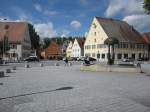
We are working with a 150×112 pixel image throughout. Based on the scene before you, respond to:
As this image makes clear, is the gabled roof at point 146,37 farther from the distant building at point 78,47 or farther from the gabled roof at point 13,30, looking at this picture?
the gabled roof at point 13,30

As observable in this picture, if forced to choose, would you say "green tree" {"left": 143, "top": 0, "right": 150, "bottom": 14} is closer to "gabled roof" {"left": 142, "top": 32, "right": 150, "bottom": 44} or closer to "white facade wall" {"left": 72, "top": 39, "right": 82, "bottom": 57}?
"gabled roof" {"left": 142, "top": 32, "right": 150, "bottom": 44}

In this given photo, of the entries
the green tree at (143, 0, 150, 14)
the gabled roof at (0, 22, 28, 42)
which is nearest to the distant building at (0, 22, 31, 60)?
the gabled roof at (0, 22, 28, 42)

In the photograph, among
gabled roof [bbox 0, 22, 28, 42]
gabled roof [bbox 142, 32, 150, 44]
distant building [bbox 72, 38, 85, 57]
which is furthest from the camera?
Answer: distant building [bbox 72, 38, 85, 57]

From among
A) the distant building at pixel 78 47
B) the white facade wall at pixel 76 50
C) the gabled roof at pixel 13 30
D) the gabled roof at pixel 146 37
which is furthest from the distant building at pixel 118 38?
the gabled roof at pixel 13 30

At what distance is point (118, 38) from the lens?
298 feet

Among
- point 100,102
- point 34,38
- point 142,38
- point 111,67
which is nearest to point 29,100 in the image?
point 100,102

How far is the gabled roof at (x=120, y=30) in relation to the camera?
92.2 m

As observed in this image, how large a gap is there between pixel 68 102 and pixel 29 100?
1.69 meters

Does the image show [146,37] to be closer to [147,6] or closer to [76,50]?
[76,50]

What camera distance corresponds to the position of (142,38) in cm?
10081

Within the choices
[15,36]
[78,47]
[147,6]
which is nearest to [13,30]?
[15,36]

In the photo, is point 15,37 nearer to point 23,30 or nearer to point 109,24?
point 23,30

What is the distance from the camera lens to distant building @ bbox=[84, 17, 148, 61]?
9175 centimetres

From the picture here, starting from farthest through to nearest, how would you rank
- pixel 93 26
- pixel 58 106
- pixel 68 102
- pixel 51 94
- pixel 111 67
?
1. pixel 93 26
2. pixel 111 67
3. pixel 51 94
4. pixel 68 102
5. pixel 58 106
